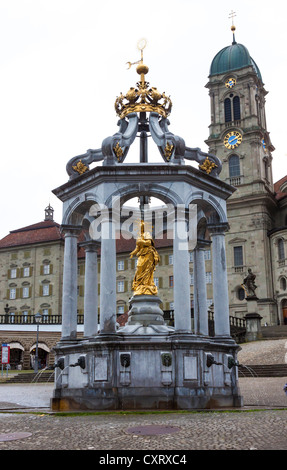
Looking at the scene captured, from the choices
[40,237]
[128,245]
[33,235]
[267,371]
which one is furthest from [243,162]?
[267,371]

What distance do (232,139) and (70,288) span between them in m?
56.2

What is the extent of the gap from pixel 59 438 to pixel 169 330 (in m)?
7.08

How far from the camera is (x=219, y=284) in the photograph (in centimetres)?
1680

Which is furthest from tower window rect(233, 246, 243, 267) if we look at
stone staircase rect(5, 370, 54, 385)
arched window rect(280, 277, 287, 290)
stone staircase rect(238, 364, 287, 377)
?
stone staircase rect(238, 364, 287, 377)

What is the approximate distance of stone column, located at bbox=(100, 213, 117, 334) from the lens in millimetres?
→ 14523

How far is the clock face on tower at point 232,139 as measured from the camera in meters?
69.2

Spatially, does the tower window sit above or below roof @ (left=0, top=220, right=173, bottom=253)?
below

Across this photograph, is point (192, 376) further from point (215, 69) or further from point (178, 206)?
point (215, 69)

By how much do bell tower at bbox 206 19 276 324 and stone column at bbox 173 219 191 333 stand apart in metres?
48.0

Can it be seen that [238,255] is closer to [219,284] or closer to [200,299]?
[200,299]

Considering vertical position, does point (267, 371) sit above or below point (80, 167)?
below

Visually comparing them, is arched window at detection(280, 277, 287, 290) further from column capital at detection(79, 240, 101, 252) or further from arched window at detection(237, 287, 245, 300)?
column capital at detection(79, 240, 101, 252)

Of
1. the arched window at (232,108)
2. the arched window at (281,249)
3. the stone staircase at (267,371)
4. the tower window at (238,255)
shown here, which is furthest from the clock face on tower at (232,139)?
the stone staircase at (267,371)
